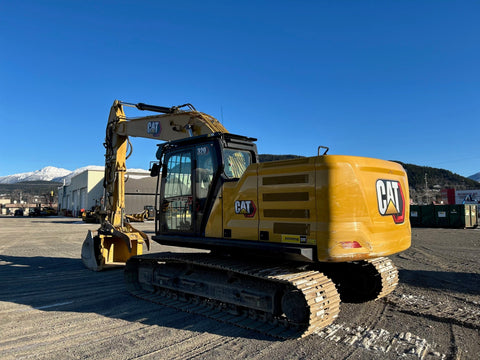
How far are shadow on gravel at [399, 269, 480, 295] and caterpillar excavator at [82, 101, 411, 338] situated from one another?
1.94 meters

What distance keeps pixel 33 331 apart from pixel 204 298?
8.46ft

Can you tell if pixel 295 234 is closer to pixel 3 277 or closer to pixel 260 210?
pixel 260 210

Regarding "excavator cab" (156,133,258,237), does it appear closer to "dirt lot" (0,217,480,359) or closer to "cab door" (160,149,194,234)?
"cab door" (160,149,194,234)

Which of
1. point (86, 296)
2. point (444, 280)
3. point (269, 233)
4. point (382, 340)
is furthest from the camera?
point (444, 280)

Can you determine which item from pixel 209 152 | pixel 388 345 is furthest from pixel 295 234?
pixel 209 152

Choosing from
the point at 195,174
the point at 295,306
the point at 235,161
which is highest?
the point at 235,161

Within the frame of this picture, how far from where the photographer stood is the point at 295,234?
16.1 feet

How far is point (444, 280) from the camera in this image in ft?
27.1

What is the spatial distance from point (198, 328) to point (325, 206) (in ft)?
8.17

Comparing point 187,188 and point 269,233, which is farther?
point 187,188

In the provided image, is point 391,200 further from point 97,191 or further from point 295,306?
point 97,191

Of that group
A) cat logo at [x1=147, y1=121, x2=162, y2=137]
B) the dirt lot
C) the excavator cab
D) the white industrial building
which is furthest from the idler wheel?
the white industrial building

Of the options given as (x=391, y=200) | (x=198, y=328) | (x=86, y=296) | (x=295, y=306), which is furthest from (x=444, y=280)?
(x=86, y=296)

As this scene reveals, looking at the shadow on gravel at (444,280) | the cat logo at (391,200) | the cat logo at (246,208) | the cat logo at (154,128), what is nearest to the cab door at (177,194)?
the cat logo at (246,208)
